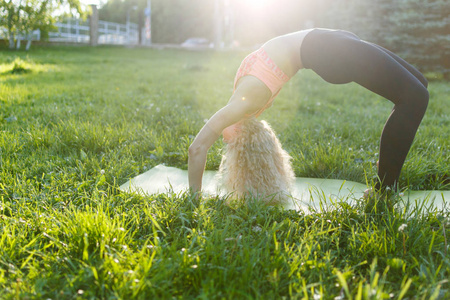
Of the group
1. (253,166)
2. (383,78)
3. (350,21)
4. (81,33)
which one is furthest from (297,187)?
(81,33)

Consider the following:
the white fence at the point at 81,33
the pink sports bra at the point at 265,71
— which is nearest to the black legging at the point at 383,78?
the pink sports bra at the point at 265,71

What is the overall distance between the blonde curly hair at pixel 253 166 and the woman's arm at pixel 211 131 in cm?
20

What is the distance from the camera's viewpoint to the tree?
12.7 metres

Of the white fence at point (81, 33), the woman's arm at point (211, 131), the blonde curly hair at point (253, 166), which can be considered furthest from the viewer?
the white fence at point (81, 33)

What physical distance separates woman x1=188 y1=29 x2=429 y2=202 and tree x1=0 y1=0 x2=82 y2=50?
1341 centimetres

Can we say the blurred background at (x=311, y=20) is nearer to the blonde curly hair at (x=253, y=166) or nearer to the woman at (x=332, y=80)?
the woman at (x=332, y=80)

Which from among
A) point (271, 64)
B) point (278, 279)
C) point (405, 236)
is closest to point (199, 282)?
point (278, 279)

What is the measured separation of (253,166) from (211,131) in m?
0.42

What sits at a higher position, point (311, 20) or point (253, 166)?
point (311, 20)

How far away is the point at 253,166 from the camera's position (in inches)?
99.7

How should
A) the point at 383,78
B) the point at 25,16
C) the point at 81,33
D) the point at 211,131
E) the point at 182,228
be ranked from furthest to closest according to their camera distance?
the point at 81,33 → the point at 25,16 → the point at 211,131 → the point at 383,78 → the point at 182,228

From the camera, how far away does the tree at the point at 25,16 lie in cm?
1271

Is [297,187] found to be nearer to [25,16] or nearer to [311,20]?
[25,16]

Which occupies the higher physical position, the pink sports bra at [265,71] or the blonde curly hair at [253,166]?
the pink sports bra at [265,71]
